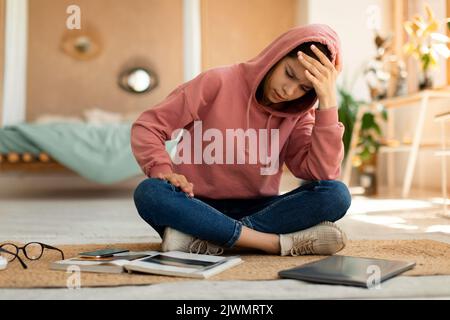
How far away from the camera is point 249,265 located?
1.20 meters

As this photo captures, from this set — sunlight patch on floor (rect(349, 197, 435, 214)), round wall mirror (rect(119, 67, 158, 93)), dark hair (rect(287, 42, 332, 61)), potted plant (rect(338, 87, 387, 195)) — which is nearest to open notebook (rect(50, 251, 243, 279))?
dark hair (rect(287, 42, 332, 61))

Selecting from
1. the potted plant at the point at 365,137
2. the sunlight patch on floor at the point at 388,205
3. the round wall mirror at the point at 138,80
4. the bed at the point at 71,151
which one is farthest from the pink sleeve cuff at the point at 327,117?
the round wall mirror at the point at 138,80

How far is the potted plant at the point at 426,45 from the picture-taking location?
9.71ft

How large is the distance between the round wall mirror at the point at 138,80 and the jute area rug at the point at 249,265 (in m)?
4.29

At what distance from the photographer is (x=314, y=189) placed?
4.45 feet

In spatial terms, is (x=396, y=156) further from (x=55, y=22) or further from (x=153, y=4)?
(x=55, y=22)

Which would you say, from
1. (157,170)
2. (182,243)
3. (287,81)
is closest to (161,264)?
(182,243)

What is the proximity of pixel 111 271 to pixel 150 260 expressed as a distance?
0.09 m

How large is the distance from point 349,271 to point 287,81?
1.63ft

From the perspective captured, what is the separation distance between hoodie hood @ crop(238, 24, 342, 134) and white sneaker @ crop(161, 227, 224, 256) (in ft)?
1.08

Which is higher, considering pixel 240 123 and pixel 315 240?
pixel 240 123

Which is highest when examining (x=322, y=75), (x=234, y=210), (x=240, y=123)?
(x=322, y=75)

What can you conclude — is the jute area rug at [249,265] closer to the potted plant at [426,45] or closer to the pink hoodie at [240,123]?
the pink hoodie at [240,123]

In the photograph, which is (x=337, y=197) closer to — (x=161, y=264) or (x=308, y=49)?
(x=308, y=49)
